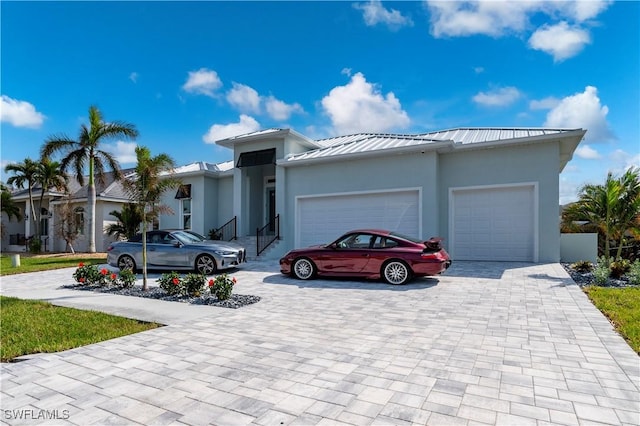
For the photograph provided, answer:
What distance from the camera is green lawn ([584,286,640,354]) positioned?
4.85m

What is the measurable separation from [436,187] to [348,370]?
1060cm

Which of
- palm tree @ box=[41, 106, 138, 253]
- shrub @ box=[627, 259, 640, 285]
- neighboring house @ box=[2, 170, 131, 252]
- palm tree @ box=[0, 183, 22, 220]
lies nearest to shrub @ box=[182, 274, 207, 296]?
shrub @ box=[627, 259, 640, 285]

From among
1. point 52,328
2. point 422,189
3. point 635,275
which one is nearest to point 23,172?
point 52,328

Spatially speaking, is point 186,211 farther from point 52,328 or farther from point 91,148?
point 52,328

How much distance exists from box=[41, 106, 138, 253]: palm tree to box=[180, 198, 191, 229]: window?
3883mm

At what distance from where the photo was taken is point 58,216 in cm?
2414

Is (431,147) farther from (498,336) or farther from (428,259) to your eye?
(498,336)

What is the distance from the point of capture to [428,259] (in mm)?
8508

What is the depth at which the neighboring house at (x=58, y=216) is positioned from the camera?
2297 cm

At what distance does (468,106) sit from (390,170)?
4602 millimetres

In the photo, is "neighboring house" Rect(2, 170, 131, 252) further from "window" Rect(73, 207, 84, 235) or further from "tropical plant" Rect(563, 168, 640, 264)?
"tropical plant" Rect(563, 168, 640, 264)

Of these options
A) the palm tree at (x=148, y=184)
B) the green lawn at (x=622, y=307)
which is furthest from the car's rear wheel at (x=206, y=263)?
the green lawn at (x=622, y=307)

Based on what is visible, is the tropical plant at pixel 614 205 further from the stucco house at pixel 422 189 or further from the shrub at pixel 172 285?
the shrub at pixel 172 285

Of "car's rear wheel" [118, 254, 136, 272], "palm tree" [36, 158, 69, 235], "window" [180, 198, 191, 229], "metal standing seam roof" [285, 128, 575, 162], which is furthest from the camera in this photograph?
"palm tree" [36, 158, 69, 235]
